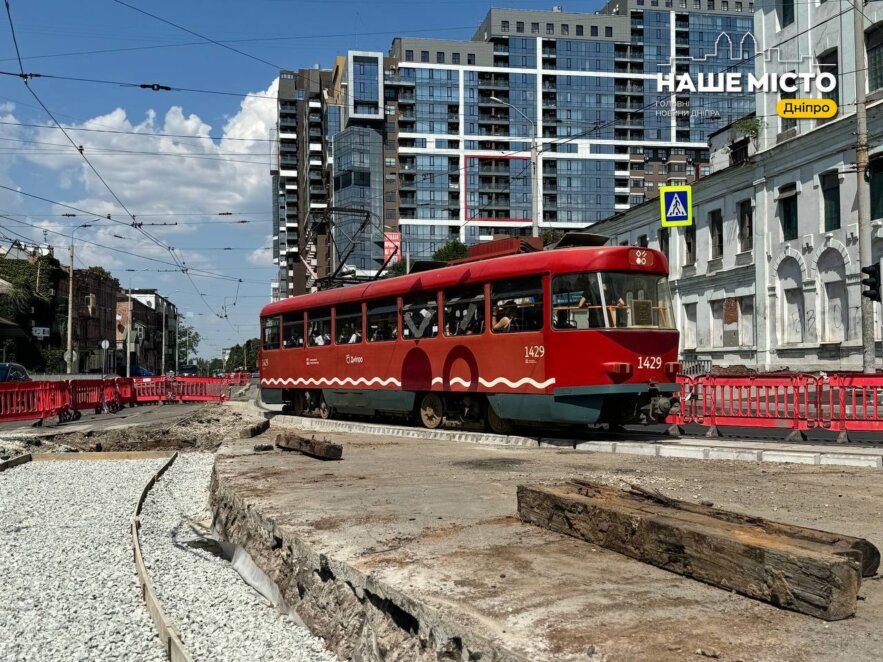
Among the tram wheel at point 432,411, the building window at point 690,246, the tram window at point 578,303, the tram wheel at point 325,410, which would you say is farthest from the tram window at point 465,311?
the building window at point 690,246

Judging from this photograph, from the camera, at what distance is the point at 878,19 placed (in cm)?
2553

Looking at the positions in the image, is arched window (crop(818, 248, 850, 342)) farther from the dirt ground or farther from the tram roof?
the dirt ground

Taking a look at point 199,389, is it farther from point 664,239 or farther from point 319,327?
point 664,239

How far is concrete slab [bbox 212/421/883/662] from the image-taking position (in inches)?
144

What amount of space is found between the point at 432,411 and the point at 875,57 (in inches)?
775

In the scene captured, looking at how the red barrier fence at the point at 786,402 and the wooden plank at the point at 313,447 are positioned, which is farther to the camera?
the red barrier fence at the point at 786,402

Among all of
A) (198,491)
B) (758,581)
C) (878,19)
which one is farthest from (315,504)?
(878,19)

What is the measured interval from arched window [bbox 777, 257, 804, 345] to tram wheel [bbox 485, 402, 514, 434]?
60.0ft

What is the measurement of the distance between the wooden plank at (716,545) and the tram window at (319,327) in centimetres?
1470

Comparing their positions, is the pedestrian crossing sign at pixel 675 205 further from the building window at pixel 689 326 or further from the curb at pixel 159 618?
the curb at pixel 159 618

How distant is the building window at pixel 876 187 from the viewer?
24984 mm

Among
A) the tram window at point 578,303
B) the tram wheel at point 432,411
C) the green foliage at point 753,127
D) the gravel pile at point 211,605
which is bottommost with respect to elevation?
the gravel pile at point 211,605

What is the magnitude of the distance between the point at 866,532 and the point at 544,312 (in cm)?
771

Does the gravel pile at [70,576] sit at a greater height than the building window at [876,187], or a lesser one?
lesser
